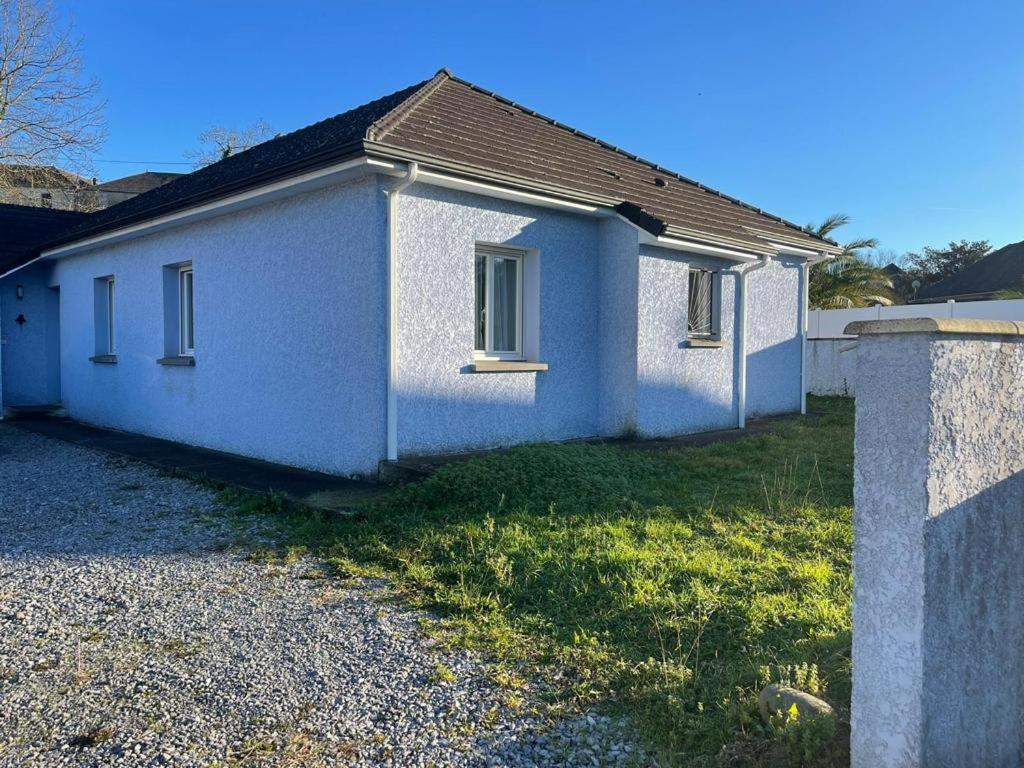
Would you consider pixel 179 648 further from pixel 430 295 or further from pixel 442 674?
pixel 430 295

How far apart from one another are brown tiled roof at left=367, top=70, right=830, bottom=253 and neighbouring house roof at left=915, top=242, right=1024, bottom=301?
26.3 m

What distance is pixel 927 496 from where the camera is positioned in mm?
2275

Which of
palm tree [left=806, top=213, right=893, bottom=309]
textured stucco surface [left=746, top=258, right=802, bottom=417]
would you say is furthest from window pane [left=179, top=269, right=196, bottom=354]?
palm tree [left=806, top=213, right=893, bottom=309]

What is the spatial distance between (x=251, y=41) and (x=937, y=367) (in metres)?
17.5

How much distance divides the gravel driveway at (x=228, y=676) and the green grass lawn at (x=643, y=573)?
335mm

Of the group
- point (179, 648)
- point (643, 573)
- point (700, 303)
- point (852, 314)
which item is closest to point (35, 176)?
point (700, 303)

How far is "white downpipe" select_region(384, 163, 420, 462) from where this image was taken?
745 cm

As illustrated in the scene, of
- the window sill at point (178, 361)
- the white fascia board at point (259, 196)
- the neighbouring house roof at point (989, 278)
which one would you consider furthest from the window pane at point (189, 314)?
the neighbouring house roof at point (989, 278)

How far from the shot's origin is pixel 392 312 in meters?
7.48

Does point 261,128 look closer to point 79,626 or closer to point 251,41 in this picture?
point 251,41

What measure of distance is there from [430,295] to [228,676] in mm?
4981

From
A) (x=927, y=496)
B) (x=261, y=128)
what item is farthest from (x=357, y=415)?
(x=261, y=128)

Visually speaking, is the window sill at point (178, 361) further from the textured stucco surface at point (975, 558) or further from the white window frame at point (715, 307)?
the textured stucco surface at point (975, 558)

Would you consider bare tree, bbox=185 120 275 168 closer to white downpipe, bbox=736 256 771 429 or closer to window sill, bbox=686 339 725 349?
white downpipe, bbox=736 256 771 429
